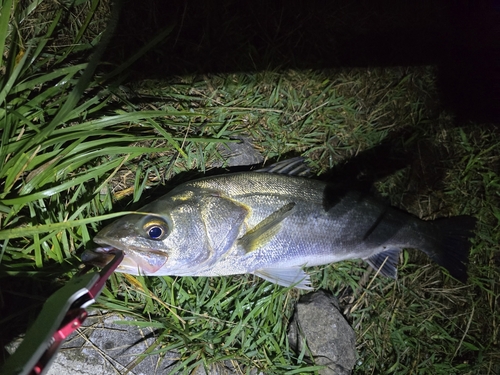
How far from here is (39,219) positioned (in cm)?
300

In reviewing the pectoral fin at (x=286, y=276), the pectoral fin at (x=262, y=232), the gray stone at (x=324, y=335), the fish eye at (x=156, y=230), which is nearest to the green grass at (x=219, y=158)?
the gray stone at (x=324, y=335)

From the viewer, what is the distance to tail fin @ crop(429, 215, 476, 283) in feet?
11.7

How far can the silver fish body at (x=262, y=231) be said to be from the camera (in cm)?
268

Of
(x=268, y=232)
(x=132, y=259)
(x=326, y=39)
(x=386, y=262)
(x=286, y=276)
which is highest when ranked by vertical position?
(x=326, y=39)

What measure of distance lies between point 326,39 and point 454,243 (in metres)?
2.40

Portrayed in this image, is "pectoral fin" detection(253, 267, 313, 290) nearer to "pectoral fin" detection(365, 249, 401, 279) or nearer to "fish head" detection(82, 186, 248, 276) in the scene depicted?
"fish head" detection(82, 186, 248, 276)

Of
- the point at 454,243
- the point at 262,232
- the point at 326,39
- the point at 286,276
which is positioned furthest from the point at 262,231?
the point at 326,39

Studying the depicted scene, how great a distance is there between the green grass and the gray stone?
5.2 inches

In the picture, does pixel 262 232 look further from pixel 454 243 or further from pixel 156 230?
pixel 454 243

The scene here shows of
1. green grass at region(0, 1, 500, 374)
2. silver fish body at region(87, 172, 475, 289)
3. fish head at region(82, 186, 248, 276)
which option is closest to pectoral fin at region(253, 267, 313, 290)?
silver fish body at region(87, 172, 475, 289)

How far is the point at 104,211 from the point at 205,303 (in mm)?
1208

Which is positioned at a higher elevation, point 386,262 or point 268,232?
point 268,232

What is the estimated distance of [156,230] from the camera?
2.67 metres

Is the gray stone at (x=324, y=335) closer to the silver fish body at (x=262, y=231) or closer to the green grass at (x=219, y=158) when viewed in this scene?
the green grass at (x=219, y=158)
